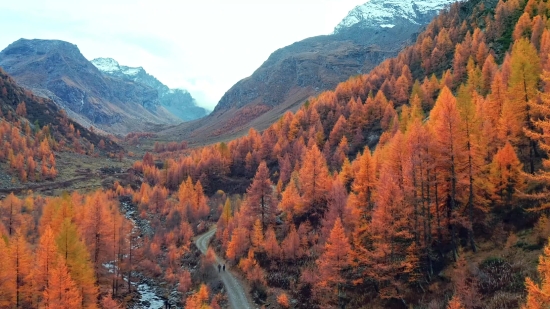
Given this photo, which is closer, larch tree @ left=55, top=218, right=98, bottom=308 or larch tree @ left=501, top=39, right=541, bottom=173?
larch tree @ left=55, top=218, right=98, bottom=308

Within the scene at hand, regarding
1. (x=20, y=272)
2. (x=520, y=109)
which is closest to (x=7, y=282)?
(x=20, y=272)

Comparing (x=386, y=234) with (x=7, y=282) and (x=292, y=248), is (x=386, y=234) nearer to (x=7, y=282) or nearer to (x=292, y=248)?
(x=292, y=248)

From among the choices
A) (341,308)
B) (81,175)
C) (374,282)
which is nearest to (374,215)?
(374,282)

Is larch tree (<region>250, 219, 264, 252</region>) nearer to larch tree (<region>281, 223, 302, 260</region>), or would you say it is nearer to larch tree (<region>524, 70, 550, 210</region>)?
larch tree (<region>281, 223, 302, 260</region>)

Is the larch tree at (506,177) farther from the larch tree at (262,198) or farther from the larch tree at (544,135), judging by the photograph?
the larch tree at (262,198)

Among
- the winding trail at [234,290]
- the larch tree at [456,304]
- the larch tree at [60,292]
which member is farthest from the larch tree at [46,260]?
the larch tree at [456,304]

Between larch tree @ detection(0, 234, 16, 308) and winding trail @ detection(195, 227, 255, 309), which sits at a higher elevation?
larch tree @ detection(0, 234, 16, 308)

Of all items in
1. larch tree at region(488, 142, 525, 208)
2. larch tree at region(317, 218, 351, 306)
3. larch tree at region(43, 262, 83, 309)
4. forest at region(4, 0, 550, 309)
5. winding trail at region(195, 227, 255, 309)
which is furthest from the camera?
winding trail at region(195, 227, 255, 309)

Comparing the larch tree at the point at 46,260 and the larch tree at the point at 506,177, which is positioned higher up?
the larch tree at the point at 506,177

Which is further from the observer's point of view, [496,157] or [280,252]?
[280,252]

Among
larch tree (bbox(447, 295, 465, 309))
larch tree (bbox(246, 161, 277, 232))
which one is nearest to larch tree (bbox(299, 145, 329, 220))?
larch tree (bbox(246, 161, 277, 232))

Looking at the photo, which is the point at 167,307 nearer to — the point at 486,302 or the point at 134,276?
the point at 134,276
